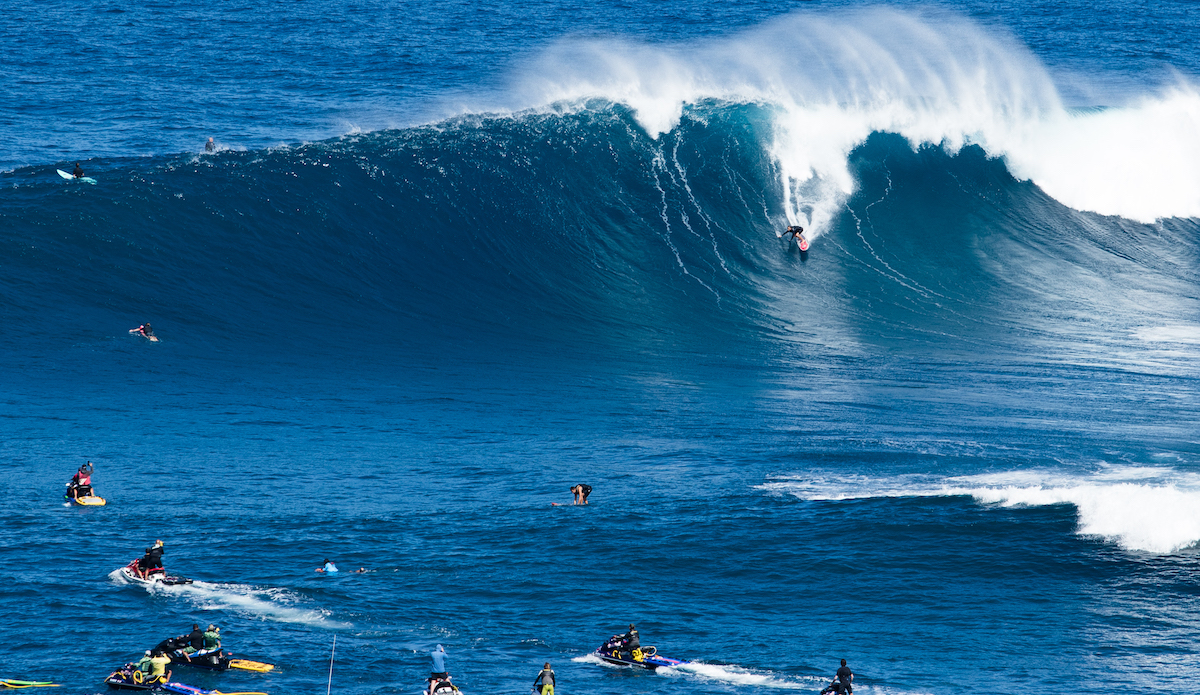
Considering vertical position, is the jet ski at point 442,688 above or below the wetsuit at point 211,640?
below

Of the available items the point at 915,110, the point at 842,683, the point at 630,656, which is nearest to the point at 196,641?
the point at 630,656

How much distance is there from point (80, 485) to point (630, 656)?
13.6m

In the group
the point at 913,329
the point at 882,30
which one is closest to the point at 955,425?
the point at 913,329

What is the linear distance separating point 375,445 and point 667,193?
61.7 ft

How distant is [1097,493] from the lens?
26516 mm

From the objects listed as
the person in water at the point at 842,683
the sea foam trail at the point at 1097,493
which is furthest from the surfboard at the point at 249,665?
the sea foam trail at the point at 1097,493

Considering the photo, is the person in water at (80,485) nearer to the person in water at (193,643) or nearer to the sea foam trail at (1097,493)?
the person in water at (193,643)

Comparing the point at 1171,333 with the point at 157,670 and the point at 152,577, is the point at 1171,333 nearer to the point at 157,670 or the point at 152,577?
the point at 152,577

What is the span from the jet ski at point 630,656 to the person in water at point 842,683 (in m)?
2.89

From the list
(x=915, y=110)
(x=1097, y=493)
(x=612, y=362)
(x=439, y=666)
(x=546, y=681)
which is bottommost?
(x=546, y=681)

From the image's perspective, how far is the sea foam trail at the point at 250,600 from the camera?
23.3 m

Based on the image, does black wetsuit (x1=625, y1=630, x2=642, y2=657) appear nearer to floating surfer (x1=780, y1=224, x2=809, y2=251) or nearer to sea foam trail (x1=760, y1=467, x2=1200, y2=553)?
sea foam trail (x1=760, y1=467, x2=1200, y2=553)

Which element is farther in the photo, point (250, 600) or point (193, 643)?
point (250, 600)

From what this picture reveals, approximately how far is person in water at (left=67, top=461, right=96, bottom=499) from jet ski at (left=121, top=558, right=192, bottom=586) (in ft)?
12.6
